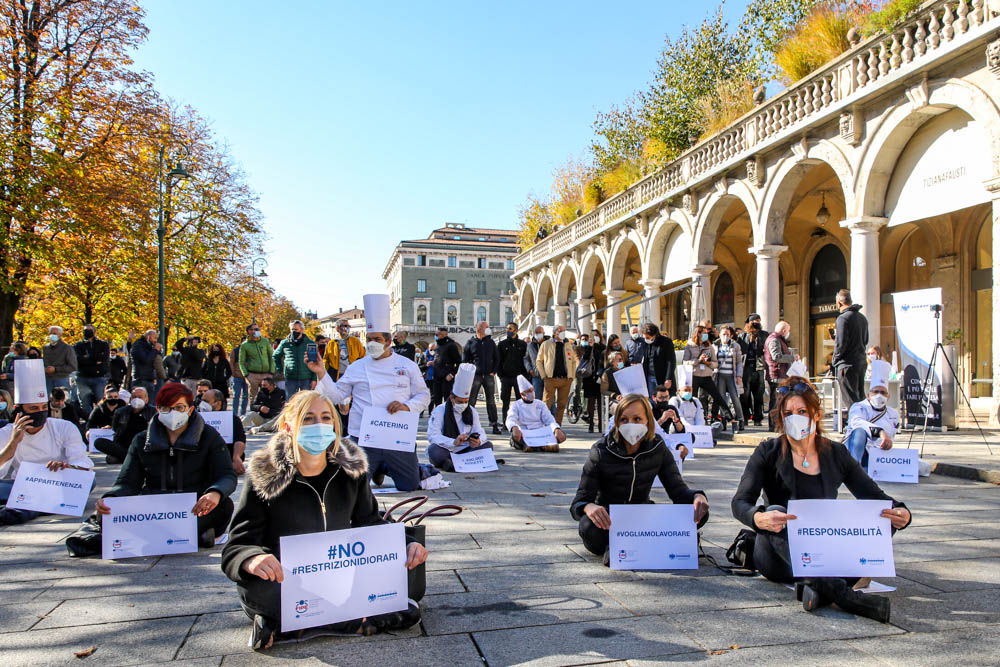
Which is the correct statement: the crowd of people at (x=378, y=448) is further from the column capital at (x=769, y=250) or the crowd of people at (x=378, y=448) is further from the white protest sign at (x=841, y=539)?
the column capital at (x=769, y=250)

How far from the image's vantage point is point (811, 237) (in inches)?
851

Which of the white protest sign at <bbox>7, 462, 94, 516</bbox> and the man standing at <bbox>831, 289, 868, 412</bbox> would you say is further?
the man standing at <bbox>831, 289, 868, 412</bbox>

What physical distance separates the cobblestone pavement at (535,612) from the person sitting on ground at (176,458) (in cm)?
50

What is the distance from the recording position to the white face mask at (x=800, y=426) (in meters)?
4.20

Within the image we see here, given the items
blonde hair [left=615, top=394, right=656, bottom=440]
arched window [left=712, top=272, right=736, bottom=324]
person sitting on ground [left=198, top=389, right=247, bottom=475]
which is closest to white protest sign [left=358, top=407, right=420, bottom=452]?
person sitting on ground [left=198, top=389, right=247, bottom=475]

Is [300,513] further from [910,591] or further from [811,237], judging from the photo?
[811,237]

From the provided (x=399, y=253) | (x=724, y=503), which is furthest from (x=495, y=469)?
(x=399, y=253)

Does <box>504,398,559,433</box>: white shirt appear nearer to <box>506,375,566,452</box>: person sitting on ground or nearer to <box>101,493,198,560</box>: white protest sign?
<box>506,375,566,452</box>: person sitting on ground

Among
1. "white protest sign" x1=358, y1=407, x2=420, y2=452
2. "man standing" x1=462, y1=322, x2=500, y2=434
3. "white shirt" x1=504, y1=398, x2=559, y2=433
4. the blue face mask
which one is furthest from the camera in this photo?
"man standing" x1=462, y1=322, x2=500, y2=434

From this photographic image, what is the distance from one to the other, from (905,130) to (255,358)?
40.8 ft

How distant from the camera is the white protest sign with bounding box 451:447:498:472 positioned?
9297 millimetres

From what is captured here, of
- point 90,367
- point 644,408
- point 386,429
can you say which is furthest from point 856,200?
point 90,367

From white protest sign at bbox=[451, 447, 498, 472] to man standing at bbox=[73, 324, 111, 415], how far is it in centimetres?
771

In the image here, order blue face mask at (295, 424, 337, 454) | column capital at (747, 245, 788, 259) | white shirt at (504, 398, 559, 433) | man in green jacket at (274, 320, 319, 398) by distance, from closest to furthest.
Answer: blue face mask at (295, 424, 337, 454), white shirt at (504, 398, 559, 433), man in green jacket at (274, 320, 319, 398), column capital at (747, 245, 788, 259)
